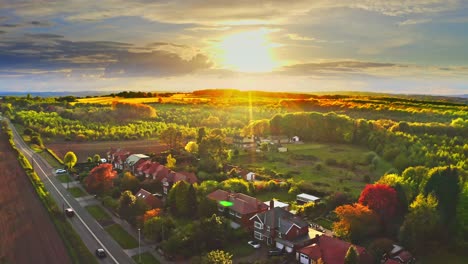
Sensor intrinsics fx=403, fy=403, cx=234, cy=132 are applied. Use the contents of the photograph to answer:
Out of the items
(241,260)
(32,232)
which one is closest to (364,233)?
(241,260)

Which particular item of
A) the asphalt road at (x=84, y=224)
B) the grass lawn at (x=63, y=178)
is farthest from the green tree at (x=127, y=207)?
the grass lawn at (x=63, y=178)

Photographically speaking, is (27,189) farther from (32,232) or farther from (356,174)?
(356,174)

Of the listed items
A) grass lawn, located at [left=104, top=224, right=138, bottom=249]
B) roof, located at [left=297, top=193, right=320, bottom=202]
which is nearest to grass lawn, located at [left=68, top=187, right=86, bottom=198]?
grass lawn, located at [left=104, top=224, right=138, bottom=249]

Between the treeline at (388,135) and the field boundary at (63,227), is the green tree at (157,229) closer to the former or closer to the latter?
the field boundary at (63,227)

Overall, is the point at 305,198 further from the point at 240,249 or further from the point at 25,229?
the point at 25,229

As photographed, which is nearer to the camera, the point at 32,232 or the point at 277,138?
the point at 32,232

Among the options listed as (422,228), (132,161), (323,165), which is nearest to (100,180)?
(132,161)
